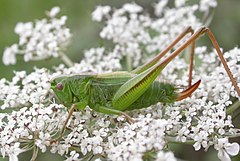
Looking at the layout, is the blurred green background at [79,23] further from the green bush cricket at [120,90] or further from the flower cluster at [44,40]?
the green bush cricket at [120,90]

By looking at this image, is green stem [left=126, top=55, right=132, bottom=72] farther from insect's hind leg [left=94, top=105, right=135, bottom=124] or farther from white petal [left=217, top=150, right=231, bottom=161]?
white petal [left=217, top=150, right=231, bottom=161]

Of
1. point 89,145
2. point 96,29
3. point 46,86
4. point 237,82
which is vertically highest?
point 96,29

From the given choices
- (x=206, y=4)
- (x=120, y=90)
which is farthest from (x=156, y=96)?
(x=206, y=4)

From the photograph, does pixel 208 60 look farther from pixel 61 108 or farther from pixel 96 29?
pixel 96 29

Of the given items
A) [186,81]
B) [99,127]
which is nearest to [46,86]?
[99,127]

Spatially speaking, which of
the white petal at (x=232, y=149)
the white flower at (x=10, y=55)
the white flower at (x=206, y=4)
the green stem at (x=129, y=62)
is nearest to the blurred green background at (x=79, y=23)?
the white flower at (x=206, y=4)

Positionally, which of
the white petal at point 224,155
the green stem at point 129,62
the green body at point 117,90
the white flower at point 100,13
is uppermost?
the white flower at point 100,13

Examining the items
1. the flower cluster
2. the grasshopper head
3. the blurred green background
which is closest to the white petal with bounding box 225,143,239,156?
the grasshopper head
